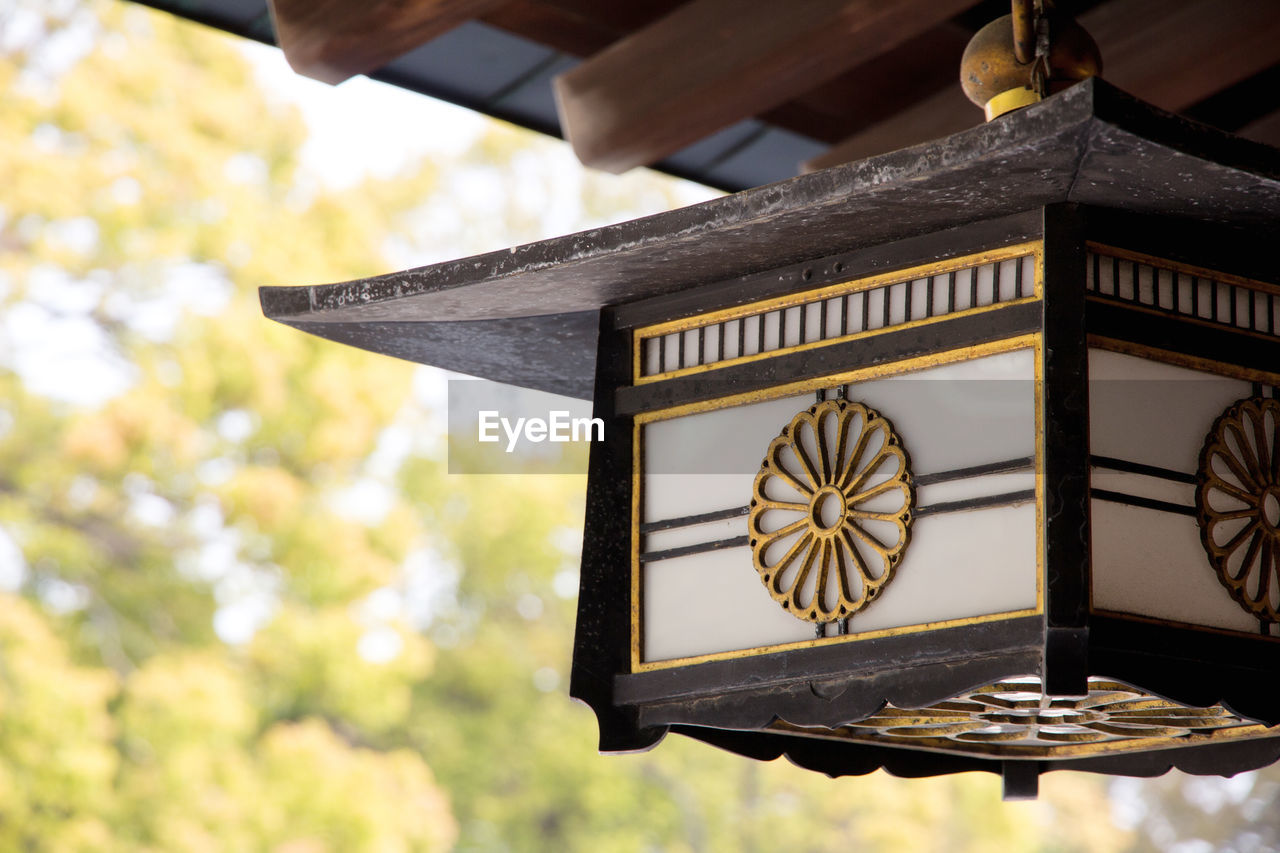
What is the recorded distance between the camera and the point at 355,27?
1946 millimetres

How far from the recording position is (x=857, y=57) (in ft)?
7.23

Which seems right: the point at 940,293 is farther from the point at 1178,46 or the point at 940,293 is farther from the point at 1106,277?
the point at 1178,46

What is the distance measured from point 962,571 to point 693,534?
29cm

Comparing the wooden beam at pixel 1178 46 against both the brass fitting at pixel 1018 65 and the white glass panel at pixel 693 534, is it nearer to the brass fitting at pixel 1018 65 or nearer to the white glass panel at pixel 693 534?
the brass fitting at pixel 1018 65

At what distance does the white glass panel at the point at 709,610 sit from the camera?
50.7 inches

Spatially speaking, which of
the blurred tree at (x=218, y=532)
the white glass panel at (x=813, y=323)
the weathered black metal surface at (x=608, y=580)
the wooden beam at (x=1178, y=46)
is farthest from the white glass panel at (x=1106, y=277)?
the blurred tree at (x=218, y=532)

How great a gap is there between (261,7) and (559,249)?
101 cm

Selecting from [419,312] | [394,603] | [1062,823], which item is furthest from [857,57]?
[1062,823]

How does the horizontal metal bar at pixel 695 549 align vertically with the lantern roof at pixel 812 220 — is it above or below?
below

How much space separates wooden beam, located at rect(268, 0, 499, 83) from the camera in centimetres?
193

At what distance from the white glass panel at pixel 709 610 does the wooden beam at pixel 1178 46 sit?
4.09 feet

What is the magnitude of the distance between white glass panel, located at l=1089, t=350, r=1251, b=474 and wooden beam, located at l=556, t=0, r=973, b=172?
102 centimetres

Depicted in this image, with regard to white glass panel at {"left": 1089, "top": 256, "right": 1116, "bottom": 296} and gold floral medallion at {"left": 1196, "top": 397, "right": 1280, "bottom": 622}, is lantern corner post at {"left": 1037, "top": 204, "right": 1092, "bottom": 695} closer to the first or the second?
white glass panel at {"left": 1089, "top": 256, "right": 1116, "bottom": 296}

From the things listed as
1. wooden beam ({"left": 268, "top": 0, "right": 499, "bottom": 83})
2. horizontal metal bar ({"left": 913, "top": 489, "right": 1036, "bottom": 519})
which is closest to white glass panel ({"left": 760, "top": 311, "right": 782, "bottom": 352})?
horizontal metal bar ({"left": 913, "top": 489, "right": 1036, "bottom": 519})
